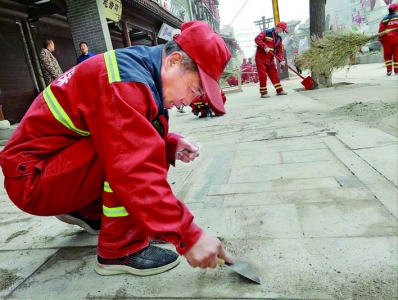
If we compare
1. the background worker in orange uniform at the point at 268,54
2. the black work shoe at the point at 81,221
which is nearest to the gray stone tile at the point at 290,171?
the black work shoe at the point at 81,221

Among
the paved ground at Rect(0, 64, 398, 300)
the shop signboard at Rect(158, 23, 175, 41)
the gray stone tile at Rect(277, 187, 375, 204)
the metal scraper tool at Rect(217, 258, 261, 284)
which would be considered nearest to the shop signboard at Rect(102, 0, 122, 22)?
the shop signboard at Rect(158, 23, 175, 41)

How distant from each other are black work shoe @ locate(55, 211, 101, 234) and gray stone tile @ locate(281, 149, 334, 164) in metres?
1.43

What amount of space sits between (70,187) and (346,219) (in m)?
1.20

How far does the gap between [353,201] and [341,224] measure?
25 centimetres

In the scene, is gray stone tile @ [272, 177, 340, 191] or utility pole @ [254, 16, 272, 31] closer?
gray stone tile @ [272, 177, 340, 191]

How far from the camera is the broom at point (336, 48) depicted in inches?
197

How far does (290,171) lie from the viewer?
7.22 feet

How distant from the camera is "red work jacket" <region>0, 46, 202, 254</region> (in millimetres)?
938

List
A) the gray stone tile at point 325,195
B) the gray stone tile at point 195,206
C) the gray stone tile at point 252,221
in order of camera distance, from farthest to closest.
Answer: the gray stone tile at point 195,206
the gray stone tile at point 325,195
the gray stone tile at point 252,221

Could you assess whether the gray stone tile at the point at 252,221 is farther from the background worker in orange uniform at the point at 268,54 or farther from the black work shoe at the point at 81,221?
the background worker in orange uniform at the point at 268,54

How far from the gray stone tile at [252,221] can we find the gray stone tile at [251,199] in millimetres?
55

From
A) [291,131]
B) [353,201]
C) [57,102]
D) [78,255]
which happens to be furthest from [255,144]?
[57,102]

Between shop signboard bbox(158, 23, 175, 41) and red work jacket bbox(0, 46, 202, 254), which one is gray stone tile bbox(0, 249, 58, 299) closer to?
Answer: red work jacket bbox(0, 46, 202, 254)

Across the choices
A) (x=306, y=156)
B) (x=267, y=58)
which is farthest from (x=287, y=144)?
(x=267, y=58)
